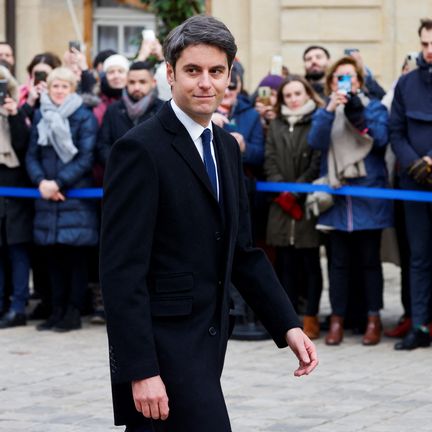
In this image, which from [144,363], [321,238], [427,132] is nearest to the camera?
[144,363]

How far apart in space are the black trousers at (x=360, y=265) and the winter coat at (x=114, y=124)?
1.75 metres

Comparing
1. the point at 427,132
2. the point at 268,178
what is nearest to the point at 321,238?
the point at 268,178

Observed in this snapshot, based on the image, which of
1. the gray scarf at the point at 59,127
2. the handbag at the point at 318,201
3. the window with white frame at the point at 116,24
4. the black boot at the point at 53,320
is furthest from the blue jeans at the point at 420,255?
the window with white frame at the point at 116,24

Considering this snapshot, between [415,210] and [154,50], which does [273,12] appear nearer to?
[154,50]

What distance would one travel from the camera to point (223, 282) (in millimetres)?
4559

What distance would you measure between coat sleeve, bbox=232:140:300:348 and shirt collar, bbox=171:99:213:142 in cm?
29

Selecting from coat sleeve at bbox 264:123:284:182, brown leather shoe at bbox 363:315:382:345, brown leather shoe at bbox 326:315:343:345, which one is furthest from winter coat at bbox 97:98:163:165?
brown leather shoe at bbox 363:315:382:345

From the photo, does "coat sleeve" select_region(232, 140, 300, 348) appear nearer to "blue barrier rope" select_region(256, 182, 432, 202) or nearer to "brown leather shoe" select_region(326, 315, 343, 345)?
"blue barrier rope" select_region(256, 182, 432, 202)

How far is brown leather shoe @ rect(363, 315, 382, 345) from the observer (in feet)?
32.4

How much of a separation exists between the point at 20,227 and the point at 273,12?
6267 mm

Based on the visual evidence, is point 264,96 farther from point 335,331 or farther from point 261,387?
point 261,387

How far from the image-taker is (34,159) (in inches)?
418

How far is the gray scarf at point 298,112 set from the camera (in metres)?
10.3

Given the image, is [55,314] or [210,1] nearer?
[55,314]
